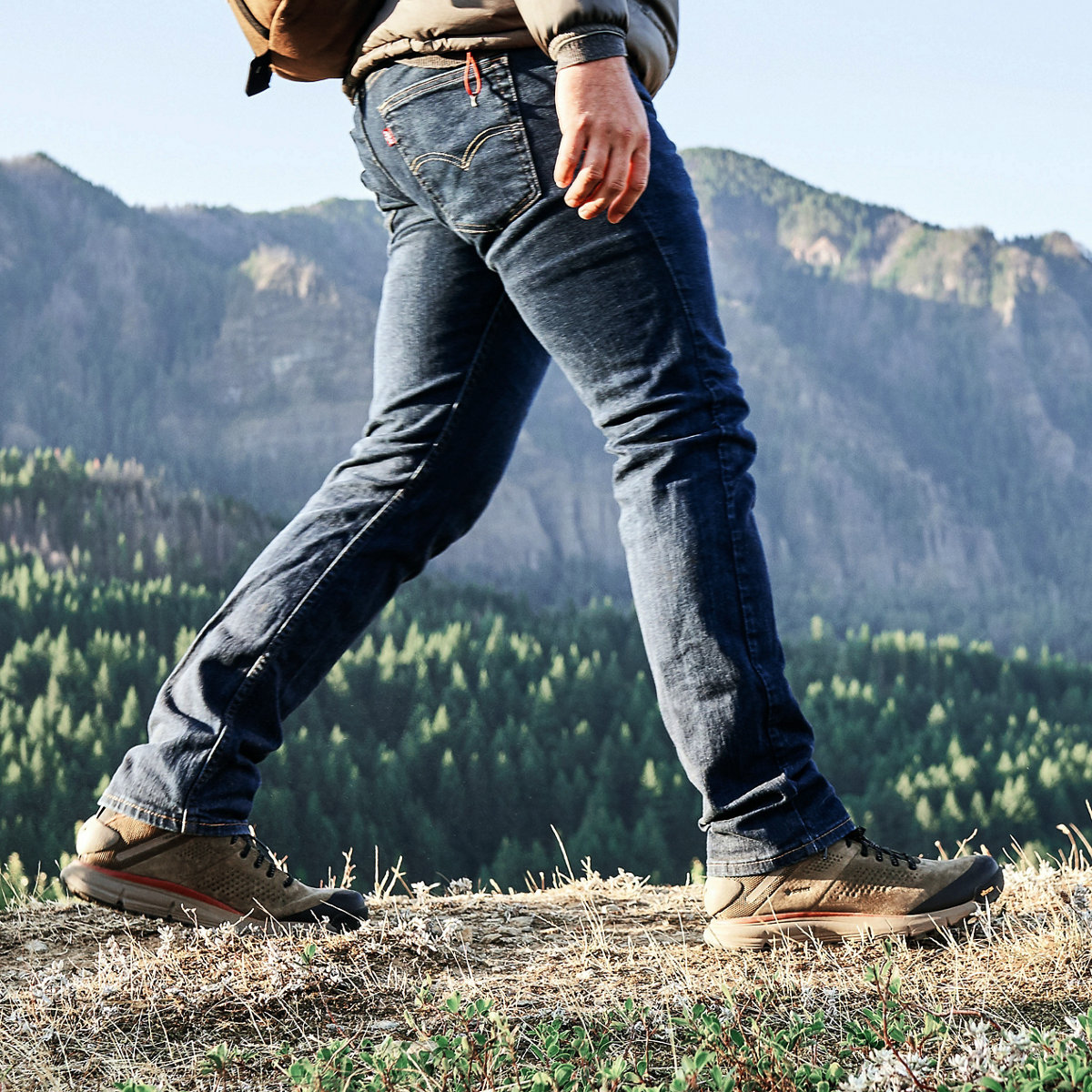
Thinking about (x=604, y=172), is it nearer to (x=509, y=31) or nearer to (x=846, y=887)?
(x=509, y=31)

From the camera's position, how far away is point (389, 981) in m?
1.48

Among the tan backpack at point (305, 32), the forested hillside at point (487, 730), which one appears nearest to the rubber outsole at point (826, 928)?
the tan backpack at point (305, 32)

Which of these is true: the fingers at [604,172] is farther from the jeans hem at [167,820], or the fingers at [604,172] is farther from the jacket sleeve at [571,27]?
the jeans hem at [167,820]

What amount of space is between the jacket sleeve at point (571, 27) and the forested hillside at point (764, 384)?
857 inches

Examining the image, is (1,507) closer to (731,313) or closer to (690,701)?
(690,701)

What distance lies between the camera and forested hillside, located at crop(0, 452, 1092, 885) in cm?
1248

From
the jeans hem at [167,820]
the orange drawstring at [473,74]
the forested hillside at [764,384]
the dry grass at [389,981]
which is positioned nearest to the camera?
the dry grass at [389,981]

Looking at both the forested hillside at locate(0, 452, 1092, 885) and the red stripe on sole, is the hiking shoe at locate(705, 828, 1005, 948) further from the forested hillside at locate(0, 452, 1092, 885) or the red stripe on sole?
the forested hillside at locate(0, 452, 1092, 885)

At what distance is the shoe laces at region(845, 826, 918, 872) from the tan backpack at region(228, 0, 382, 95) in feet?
4.43

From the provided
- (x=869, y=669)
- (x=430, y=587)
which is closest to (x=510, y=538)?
(x=430, y=587)

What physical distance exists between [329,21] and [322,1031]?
136cm

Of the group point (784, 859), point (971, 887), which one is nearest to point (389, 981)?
point (784, 859)

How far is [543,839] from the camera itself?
582 inches

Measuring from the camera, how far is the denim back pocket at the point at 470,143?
1435 millimetres
